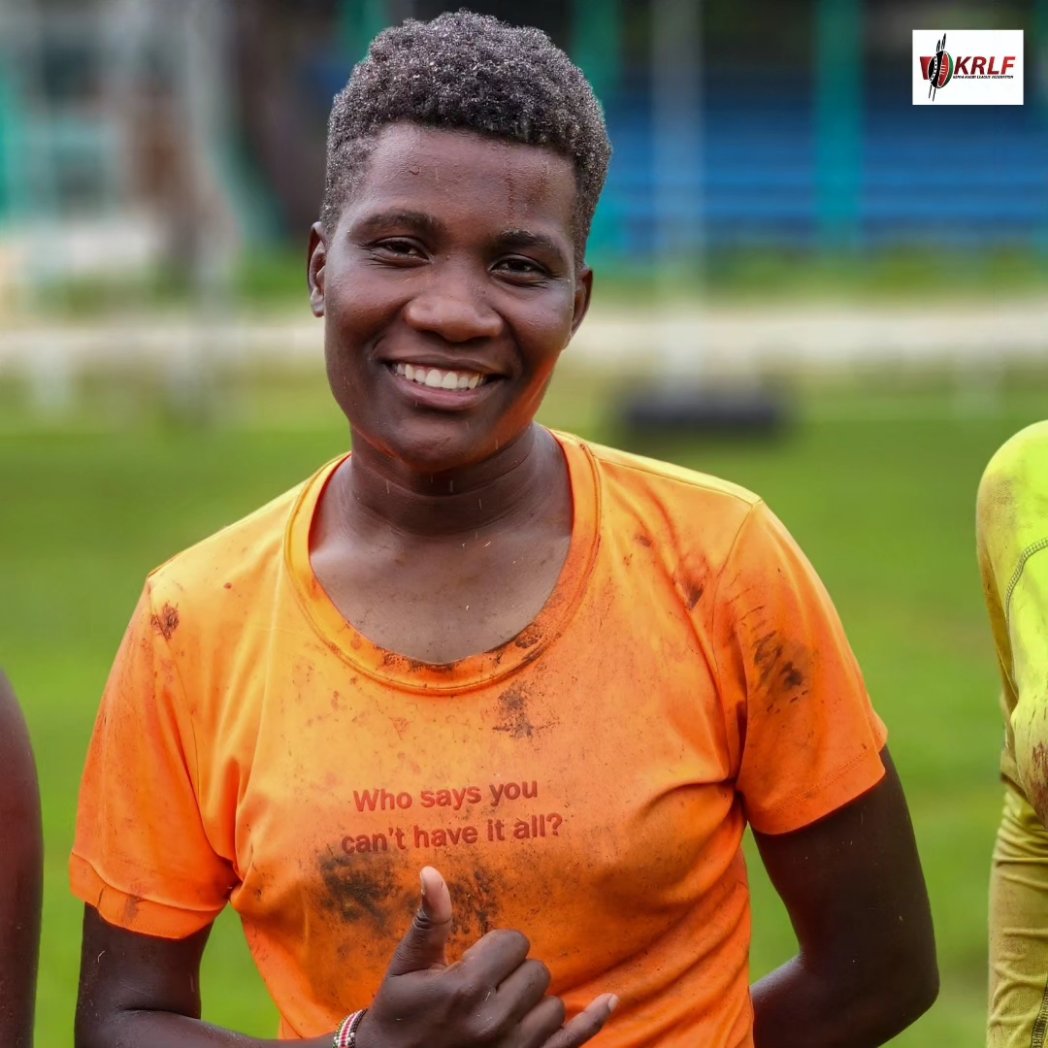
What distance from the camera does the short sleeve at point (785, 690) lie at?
8.70 feet

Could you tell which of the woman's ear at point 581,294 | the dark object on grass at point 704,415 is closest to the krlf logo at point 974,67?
the woman's ear at point 581,294

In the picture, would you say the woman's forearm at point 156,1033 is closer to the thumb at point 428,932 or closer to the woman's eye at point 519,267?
the thumb at point 428,932

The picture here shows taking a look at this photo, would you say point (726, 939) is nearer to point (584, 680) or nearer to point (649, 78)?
point (584, 680)

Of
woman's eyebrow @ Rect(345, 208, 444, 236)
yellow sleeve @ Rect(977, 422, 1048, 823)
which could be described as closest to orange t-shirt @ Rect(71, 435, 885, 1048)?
yellow sleeve @ Rect(977, 422, 1048, 823)

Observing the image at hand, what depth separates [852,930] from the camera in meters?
2.80

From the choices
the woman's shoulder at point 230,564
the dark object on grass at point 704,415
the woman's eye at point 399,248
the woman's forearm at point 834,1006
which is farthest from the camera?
the dark object on grass at point 704,415

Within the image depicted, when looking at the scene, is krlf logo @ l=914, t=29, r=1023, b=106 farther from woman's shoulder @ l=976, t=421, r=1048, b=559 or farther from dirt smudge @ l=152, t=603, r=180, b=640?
dirt smudge @ l=152, t=603, r=180, b=640

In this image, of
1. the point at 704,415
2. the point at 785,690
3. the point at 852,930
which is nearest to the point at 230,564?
the point at 785,690

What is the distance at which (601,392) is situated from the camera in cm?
2155

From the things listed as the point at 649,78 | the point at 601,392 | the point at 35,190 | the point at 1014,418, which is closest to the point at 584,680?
the point at 1014,418

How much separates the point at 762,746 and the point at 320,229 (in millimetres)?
935

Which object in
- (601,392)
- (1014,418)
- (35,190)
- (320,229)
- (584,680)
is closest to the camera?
(584,680)

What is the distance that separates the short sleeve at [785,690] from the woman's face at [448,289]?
1.25ft

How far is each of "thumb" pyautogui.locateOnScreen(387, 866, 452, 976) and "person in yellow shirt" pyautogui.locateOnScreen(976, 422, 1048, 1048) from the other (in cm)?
75
